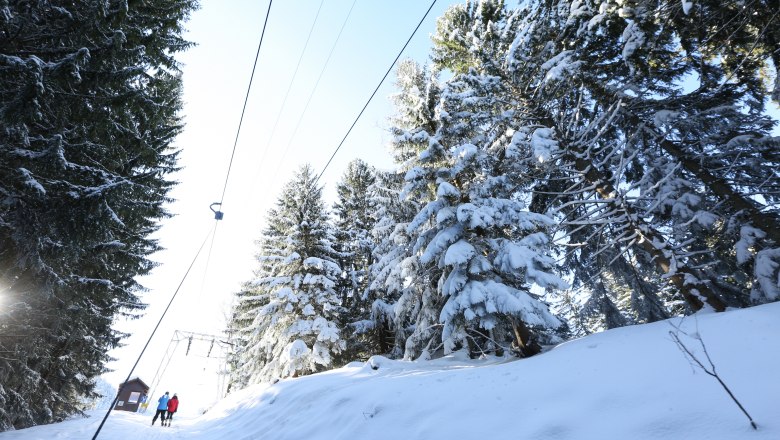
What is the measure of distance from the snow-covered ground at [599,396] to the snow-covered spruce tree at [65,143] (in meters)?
5.80

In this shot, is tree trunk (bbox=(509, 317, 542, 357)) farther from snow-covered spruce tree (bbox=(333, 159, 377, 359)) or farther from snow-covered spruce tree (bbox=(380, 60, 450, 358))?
snow-covered spruce tree (bbox=(333, 159, 377, 359))

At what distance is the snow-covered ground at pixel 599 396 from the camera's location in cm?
298

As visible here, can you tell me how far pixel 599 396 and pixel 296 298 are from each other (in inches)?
530

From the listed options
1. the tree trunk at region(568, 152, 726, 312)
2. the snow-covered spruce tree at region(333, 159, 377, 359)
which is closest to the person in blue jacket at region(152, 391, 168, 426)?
the snow-covered spruce tree at region(333, 159, 377, 359)

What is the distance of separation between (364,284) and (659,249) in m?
14.0

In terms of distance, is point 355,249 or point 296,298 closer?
point 296,298

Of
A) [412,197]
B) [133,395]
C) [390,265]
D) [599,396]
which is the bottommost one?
[599,396]

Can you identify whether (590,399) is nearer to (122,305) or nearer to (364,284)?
(364,284)

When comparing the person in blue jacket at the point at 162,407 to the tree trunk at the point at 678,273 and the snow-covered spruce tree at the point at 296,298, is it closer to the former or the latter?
the snow-covered spruce tree at the point at 296,298

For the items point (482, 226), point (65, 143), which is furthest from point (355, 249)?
point (65, 143)

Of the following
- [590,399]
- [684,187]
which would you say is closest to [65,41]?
[590,399]

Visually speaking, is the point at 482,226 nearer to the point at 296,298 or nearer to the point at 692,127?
the point at 692,127

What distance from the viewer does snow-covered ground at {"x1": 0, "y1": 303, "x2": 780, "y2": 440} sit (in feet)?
9.79

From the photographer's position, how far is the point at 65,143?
6473mm
